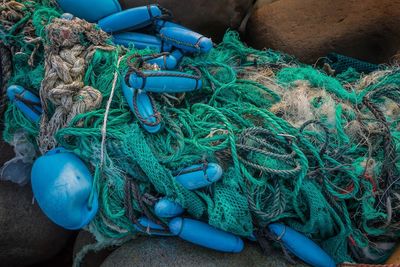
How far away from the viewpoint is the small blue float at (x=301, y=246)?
1.69 meters

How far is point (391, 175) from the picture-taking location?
1.73 metres

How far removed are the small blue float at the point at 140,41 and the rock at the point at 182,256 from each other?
0.96 m

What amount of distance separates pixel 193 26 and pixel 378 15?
106 cm

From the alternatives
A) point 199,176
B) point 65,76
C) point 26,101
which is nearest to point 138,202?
point 199,176

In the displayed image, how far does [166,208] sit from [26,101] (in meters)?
0.86

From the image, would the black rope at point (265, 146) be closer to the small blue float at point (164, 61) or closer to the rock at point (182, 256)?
the rock at point (182, 256)

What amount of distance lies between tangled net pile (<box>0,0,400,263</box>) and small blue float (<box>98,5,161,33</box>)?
0.14 m

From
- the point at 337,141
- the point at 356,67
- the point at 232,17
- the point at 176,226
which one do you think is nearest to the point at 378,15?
the point at 356,67

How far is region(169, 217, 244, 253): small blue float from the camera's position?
164 centimetres

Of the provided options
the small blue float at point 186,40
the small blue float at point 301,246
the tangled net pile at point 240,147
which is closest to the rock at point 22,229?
the tangled net pile at point 240,147

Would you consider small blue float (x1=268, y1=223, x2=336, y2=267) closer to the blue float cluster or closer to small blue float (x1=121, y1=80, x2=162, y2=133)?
the blue float cluster

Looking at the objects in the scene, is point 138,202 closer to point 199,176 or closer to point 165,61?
point 199,176

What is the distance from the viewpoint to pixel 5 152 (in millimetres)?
2150

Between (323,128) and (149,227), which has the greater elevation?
(323,128)
